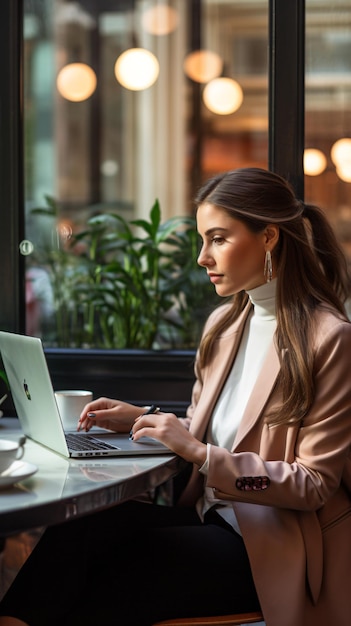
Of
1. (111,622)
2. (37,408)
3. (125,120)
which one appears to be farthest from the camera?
(125,120)

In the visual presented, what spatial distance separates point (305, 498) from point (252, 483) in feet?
0.34

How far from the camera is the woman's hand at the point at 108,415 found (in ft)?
6.10

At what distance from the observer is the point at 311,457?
162 centimetres

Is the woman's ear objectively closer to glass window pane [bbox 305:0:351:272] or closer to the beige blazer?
the beige blazer

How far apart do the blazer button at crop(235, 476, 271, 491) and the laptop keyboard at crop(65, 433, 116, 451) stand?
0.88ft

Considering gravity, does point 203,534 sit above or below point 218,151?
below

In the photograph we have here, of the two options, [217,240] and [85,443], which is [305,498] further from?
[217,240]

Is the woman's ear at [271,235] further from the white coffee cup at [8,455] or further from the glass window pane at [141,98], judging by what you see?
the glass window pane at [141,98]

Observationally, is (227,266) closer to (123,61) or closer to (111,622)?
(111,622)

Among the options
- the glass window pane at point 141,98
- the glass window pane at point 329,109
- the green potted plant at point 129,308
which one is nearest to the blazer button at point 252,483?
the green potted plant at point 129,308

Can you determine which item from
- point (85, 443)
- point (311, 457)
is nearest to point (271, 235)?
point (311, 457)

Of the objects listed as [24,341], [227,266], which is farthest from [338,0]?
[24,341]

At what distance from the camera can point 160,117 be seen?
252 inches

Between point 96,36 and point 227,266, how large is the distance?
14.9 feet
